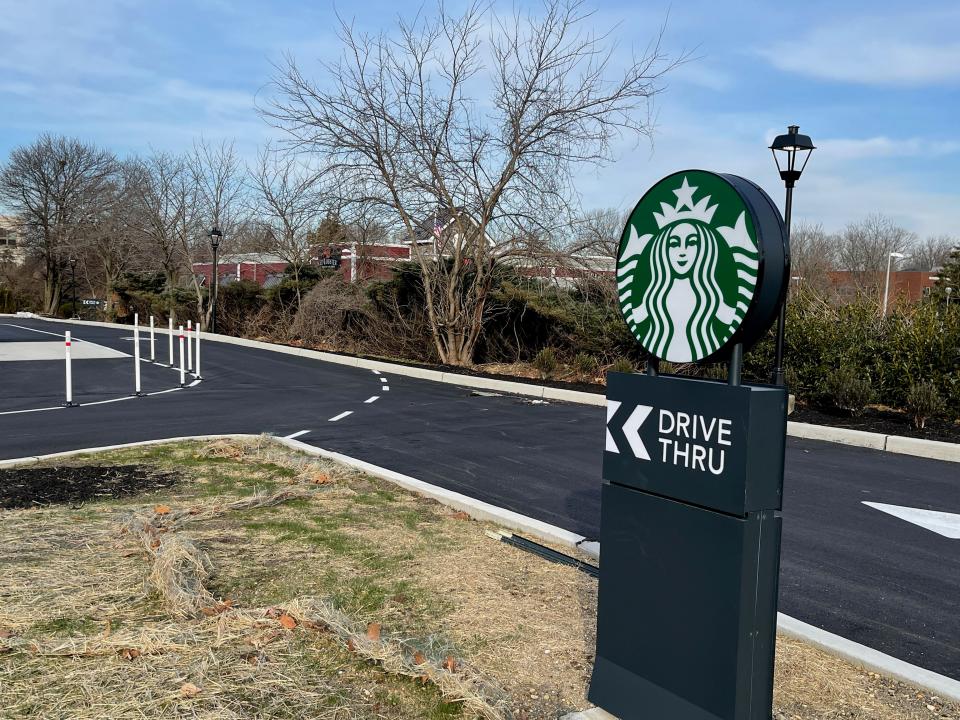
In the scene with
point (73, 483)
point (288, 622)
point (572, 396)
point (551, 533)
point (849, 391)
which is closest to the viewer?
point (288, 622)

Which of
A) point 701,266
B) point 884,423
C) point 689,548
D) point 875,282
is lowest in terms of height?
point 884,423

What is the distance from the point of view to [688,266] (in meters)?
3.04

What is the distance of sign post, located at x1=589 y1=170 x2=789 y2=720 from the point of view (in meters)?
2.82

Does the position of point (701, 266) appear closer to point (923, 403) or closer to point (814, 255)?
point (923, 403)

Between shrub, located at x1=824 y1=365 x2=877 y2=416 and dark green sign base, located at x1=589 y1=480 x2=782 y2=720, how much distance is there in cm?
1113

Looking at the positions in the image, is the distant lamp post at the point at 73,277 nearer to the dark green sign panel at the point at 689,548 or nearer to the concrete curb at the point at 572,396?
the concrete curb at the point at 572,396

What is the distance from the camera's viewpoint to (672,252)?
10.2 ft

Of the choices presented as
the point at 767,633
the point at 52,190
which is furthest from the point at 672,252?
the point at 52,190

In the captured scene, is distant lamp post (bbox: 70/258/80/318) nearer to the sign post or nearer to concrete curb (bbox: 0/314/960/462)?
concrete curb (bbox: 0/314/960/462)

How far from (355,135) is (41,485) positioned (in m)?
14.9

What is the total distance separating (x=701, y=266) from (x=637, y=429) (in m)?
0.70

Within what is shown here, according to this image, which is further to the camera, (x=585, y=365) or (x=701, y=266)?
(x=585, y=365)

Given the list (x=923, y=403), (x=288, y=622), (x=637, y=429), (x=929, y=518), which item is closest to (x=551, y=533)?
(x=288, y=622)

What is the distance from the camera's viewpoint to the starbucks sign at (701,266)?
9.24 feet
